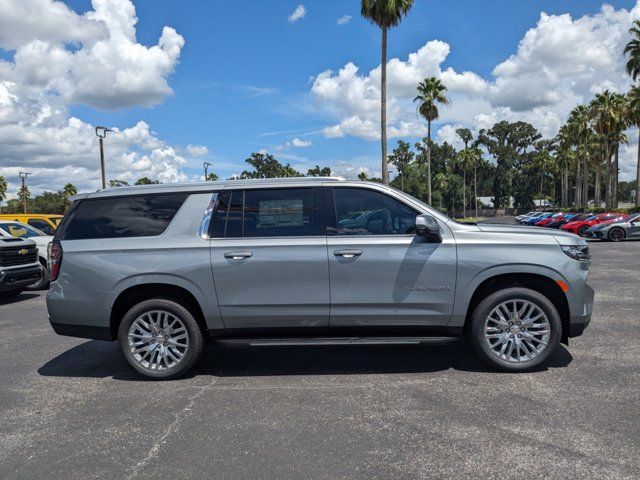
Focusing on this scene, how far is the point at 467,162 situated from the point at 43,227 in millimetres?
78037

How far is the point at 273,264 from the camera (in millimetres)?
4617

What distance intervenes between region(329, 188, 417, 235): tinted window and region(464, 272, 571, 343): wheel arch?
0.93 metres

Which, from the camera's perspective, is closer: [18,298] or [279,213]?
[279,213]

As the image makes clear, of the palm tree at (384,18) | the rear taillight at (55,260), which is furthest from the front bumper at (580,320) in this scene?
the palm tree at (384,18)

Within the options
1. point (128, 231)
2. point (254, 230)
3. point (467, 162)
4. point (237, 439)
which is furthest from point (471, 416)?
point (467, 162)

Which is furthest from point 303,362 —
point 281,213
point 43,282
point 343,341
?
point 43,282

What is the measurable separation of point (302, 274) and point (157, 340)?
1.63m

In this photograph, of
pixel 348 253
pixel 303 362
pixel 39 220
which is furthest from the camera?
pixel 39 220

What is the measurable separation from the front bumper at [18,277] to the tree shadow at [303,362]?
4.61m

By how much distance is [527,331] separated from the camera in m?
4.70

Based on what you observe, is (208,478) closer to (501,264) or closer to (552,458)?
(552,458)

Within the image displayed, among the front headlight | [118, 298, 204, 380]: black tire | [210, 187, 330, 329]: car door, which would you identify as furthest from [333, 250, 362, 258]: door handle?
the front headlight

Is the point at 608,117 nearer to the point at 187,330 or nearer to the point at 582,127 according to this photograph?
the point at 582,127

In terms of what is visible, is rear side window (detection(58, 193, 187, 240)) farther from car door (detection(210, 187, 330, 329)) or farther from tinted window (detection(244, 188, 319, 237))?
tinted window (detection(244, 188, 319, 237))
